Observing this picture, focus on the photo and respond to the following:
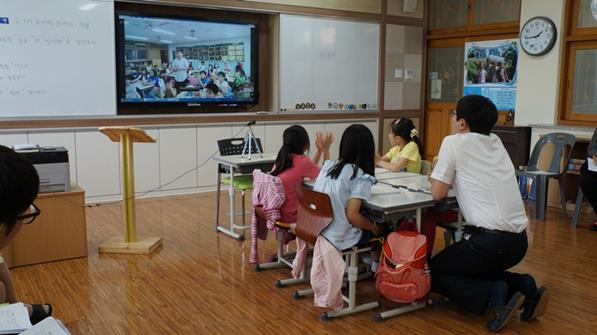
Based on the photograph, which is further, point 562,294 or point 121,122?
point 121,122

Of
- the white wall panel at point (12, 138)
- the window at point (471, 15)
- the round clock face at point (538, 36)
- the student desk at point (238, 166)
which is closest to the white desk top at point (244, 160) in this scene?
the student desk at point (238, 166)

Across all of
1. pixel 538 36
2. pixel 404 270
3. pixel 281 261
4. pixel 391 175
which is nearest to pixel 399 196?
pixel 404 270

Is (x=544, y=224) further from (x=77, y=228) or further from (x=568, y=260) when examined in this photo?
(x=77, y=228)

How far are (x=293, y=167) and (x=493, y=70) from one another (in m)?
4.94

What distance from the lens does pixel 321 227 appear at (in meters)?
3.23

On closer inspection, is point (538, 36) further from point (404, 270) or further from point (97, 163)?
point (97, 163)

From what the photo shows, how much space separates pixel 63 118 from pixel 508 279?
15.6 feet

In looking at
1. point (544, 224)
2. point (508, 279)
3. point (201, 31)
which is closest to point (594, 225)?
point (544, 224)

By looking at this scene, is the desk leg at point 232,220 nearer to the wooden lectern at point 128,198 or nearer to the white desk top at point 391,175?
the wooden lectern at point 128,198

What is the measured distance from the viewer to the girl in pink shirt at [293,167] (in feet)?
12.7

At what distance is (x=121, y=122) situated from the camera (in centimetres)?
635

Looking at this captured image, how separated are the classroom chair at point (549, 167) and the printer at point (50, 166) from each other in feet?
14.4

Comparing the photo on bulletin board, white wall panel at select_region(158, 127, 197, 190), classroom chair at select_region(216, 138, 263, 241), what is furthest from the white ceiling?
the photo on bulletin board

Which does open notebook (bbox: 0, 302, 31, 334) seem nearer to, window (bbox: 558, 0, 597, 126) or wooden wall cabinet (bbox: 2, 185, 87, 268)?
wooden wall cabinet (bbox: 2, 185, 87, 268)
